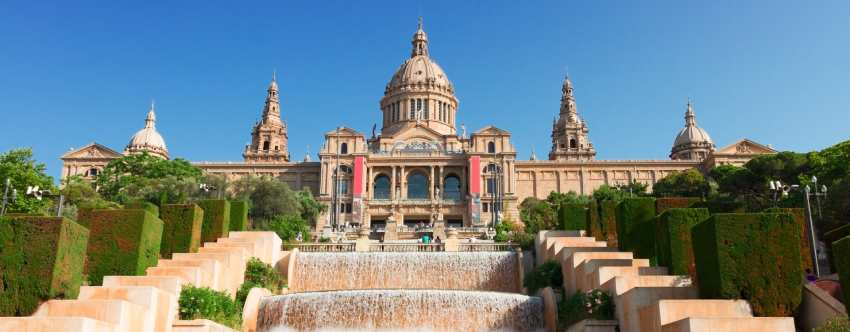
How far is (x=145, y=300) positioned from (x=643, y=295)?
11.5 meters

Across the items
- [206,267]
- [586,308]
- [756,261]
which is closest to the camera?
[756,261]

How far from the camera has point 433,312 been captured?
63.9ft

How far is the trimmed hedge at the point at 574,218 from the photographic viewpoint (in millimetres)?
27438

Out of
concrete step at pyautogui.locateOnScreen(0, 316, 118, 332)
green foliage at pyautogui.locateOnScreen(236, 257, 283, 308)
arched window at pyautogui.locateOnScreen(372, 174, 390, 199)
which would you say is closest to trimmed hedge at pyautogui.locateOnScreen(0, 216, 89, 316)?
concrete step at pyautogui.locateOnScreen(0, 316, 118, 332)

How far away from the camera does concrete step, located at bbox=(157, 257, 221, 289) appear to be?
19.0 metres

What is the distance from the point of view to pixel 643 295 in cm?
1608

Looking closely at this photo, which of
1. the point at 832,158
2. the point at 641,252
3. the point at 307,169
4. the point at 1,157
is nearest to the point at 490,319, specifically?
the point at 641,252

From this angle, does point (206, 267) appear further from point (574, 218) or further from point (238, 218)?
point (574, 218)

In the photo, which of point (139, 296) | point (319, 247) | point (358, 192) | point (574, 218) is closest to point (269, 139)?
point (358, 192)

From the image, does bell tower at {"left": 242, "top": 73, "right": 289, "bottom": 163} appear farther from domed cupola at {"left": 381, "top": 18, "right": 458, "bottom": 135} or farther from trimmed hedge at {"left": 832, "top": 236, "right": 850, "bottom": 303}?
trimmed hedge at {"left": 832, "top": 236, "right": 850, "bottom": 303}

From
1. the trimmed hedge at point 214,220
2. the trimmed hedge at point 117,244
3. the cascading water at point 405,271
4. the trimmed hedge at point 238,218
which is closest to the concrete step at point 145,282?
the trimmed hedge at point 117,244

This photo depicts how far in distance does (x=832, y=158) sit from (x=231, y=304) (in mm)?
43784

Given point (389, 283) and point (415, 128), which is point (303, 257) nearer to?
point (389, 283)

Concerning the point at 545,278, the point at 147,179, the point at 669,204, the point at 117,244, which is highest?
the point at 147,179
